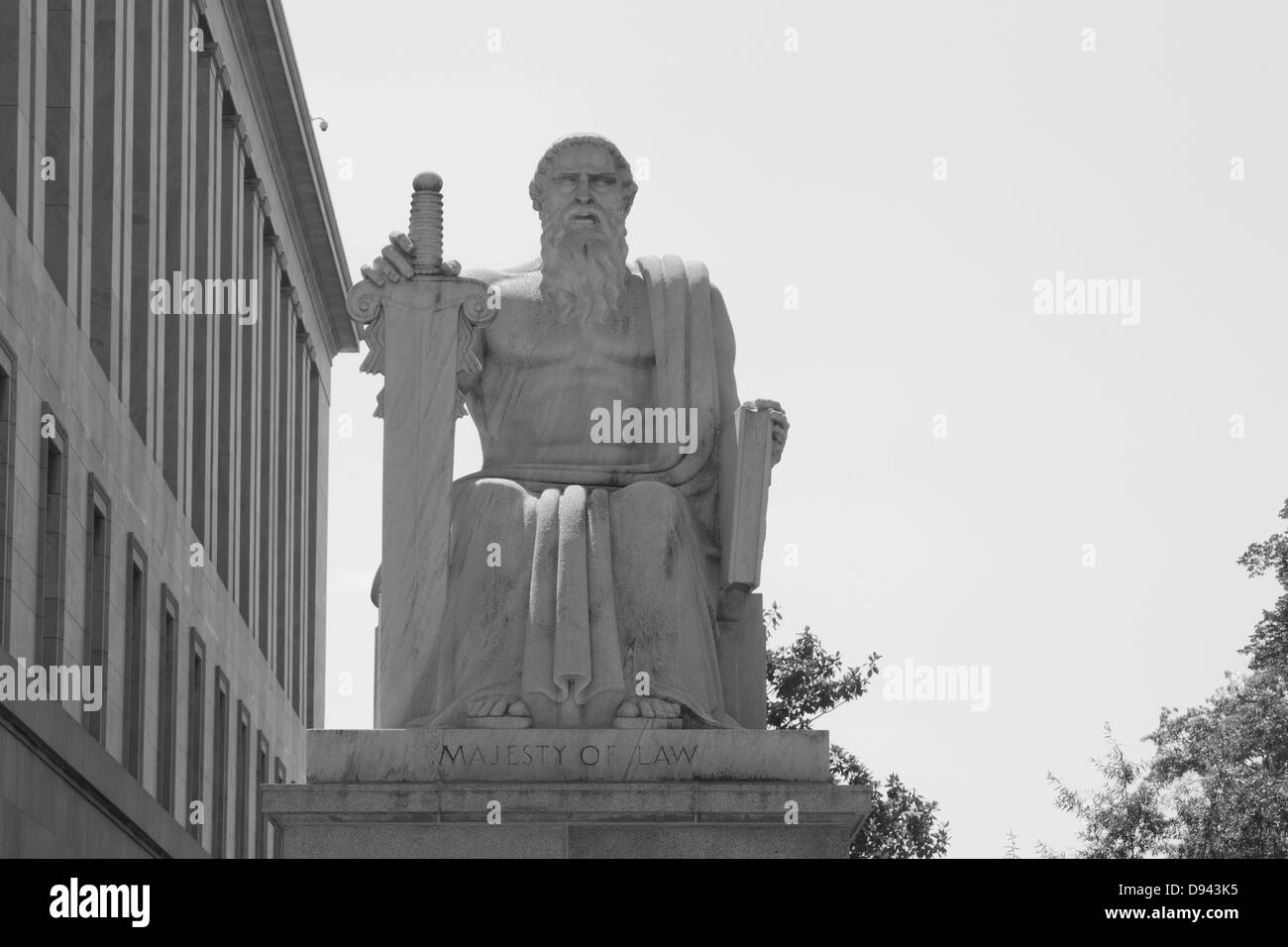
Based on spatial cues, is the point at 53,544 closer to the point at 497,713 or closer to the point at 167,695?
the point at 167,695

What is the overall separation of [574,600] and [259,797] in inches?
1684

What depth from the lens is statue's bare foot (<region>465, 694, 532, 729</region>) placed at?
1459 cm

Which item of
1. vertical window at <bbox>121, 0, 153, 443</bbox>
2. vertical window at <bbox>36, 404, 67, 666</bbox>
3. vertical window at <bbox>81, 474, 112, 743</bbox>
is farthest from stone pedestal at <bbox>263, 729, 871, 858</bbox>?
vertical window at <bbox>121, 0, 153, 443</bbox>

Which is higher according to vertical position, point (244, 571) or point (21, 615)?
point (244, 571)

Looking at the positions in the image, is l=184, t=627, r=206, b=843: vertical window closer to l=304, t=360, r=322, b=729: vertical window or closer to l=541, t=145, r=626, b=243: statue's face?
l=304, t=360, r=322, b=729: vertical window

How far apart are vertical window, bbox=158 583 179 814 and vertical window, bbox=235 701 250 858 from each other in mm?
8338

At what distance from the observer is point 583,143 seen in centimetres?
1616
